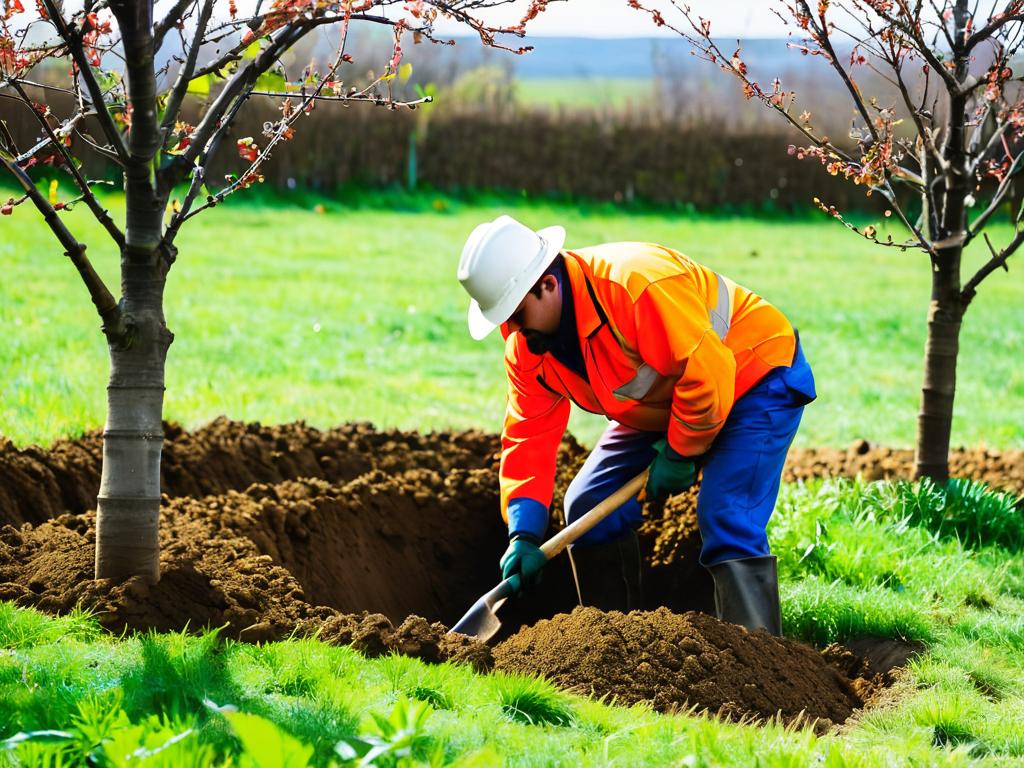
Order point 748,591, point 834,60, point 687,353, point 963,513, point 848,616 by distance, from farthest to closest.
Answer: point 963,513 < point 834,60 < point 848,616 < point 748,591 < point 687,353

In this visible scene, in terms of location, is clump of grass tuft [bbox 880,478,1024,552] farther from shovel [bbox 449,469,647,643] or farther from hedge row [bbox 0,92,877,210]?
hedge row [bbox 0,92,877,210]

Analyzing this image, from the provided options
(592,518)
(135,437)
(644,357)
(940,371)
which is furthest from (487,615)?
(940,371)

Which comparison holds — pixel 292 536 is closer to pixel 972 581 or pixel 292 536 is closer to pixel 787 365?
pixel 787 365

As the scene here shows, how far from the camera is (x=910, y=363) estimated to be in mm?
11195

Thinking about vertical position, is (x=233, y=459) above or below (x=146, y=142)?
below

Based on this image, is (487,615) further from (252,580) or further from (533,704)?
(533,704)

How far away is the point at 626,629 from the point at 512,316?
122 cm

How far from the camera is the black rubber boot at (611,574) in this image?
197 inches

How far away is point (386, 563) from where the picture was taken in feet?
18.1

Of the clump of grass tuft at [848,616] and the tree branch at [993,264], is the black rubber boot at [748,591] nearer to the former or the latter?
the clump of grass tuft at [848,616]

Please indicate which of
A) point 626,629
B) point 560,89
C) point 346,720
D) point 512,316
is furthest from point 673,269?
point 560,89

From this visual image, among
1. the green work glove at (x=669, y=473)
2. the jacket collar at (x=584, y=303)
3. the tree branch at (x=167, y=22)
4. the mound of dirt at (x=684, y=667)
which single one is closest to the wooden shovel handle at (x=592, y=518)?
the green work glove at (x=669, y=473)

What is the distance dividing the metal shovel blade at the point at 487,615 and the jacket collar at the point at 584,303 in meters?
1.09

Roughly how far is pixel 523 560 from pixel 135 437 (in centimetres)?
160
